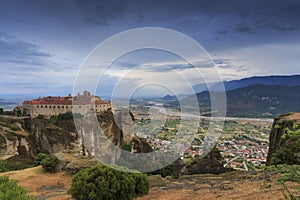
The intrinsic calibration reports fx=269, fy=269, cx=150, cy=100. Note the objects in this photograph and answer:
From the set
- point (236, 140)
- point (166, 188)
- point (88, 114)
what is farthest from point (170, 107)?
point (236, 140)

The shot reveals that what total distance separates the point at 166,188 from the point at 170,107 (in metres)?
5.90

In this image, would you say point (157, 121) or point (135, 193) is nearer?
point (135, 193)

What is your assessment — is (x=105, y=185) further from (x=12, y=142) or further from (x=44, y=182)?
(x=12, y=142)

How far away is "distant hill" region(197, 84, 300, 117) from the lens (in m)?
112

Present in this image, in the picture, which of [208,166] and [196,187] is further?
[208,166]

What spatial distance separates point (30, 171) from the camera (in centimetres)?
2452

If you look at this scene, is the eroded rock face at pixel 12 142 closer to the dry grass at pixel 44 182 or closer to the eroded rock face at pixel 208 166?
the dry grass at pixel 44 182

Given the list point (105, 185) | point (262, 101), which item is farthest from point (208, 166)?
point (262, 101)

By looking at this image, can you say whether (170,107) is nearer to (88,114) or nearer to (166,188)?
(166,188)

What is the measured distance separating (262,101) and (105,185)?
12768cm

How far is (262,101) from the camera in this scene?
128500mm

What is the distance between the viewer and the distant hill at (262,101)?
112 metres

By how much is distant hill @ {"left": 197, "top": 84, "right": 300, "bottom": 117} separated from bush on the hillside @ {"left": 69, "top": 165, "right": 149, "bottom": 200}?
97460 millimetres

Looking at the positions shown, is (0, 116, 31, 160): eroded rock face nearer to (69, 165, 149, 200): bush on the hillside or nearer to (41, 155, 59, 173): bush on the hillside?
(41, 155, 59, 173): bush on the hillside
